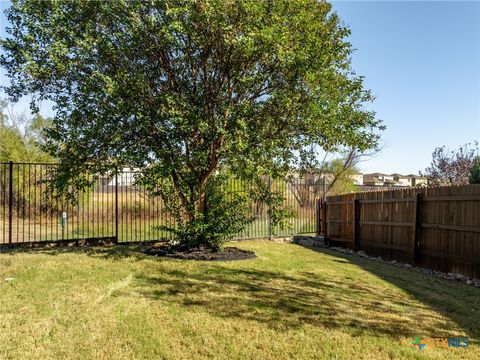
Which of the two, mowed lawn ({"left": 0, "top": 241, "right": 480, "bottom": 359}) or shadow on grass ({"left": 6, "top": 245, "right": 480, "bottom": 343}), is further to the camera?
shadow on grass ({"left": 6, "top": 245, "right": 480, "bottom": 343})

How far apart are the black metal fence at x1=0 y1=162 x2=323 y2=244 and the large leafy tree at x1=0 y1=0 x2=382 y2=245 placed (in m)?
1.00

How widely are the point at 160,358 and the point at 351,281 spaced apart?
395 centimetres

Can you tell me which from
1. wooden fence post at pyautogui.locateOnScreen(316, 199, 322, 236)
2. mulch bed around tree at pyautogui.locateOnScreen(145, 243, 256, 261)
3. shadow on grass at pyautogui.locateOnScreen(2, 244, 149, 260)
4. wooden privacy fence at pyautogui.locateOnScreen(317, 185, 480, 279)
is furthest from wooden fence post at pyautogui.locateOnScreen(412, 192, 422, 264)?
shadow on grass at pyautogui.locateOnScreen(2, 244, 149, 260)

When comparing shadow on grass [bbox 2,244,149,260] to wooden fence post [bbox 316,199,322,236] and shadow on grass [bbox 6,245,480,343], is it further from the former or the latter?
wooden fence post [bbox 316,199,322,236]

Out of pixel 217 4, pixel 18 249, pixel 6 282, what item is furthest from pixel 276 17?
pixel 18 249

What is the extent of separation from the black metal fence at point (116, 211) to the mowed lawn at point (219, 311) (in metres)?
2.37

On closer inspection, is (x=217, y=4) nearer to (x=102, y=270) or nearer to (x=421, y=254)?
(x=102, y=270)

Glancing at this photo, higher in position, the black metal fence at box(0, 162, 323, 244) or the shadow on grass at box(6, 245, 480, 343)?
the black metal fence at box(0, 162, 323, 244)

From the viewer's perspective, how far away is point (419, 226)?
28.2ft

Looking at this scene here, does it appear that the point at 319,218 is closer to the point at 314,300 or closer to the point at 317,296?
the point at 317,296

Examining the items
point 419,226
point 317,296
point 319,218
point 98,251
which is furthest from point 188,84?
point 319,218

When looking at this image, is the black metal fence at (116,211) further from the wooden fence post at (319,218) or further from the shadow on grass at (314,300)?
the shadow on grass at (314,300)

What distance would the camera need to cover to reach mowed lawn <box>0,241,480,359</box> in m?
3.75

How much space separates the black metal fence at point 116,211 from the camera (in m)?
9.78
